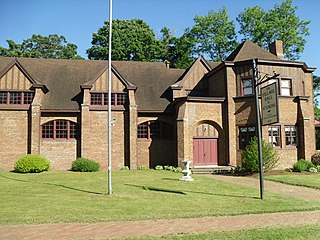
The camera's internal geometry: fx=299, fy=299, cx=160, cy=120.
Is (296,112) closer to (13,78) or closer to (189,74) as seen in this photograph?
(189,74)

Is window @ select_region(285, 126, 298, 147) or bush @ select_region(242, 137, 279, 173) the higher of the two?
window @ select_region(285, 126, 298, 147)

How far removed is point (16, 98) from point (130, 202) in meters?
17.1

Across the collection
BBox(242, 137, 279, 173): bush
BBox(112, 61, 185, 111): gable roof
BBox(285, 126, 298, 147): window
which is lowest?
BBox(242, 137, 279, 173): bush

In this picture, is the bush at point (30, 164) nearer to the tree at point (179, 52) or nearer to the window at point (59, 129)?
the window at point (59, 129)

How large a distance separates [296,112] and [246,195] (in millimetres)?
13231

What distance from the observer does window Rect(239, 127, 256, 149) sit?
2211 cm

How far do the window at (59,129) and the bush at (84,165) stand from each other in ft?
8.89

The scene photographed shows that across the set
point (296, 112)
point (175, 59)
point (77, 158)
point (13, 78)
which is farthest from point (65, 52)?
point (296, 112)

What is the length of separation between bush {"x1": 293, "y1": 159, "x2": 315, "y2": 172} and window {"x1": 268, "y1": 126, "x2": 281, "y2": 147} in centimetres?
195

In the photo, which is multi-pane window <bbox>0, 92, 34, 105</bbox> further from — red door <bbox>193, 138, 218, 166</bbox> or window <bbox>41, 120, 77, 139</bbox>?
red door <bbox>193, 138, 218, 166</bbox>

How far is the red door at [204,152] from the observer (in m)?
23.5

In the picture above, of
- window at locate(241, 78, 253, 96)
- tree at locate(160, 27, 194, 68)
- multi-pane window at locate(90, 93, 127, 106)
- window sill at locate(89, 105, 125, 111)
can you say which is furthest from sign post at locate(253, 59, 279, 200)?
tree at locate(160, 27, 194, 68)

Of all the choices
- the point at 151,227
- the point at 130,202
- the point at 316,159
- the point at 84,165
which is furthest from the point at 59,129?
the point at 316,159

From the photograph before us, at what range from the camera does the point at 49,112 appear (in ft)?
77.1
